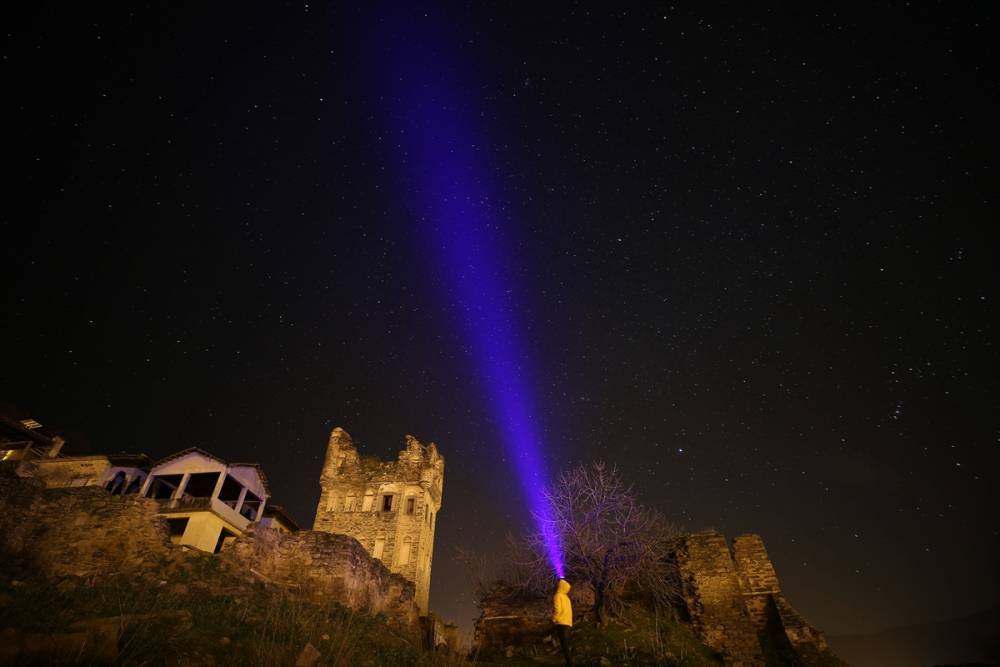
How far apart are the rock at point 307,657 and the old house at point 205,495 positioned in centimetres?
2237

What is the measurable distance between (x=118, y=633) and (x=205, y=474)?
1103 inches

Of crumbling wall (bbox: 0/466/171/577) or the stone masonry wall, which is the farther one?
the stone masonry wall

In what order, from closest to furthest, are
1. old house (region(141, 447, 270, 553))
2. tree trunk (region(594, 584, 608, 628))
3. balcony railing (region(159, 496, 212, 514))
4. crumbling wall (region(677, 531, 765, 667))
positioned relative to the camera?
crumbling wall (region(677, 531, 765, 667)) → tree trunk (region(594, 584, 608, 628)) → old house (region(141, 447, 270, 553)) → balcony railing (region(159, 496, 212, 514))

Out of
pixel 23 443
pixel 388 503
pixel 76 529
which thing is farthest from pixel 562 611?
pixel 23 443

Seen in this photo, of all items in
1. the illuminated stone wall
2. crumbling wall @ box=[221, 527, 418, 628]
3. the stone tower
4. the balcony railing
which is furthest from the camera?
the stone tower

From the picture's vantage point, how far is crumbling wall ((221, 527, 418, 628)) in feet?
56.3

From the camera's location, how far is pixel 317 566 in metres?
18.0

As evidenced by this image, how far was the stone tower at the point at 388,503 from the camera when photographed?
34.5m

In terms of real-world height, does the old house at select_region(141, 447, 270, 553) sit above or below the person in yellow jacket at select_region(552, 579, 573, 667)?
above

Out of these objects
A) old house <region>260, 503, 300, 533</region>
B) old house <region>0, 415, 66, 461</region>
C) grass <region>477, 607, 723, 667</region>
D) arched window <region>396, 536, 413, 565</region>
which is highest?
old house <region>0, 415, 66, 461</region>

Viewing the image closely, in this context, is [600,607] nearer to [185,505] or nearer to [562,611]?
[562,611]

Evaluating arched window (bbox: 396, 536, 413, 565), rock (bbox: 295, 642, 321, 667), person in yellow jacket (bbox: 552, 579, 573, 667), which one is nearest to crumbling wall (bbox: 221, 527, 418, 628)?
rock (bbox: 295, 642, 321, 667)

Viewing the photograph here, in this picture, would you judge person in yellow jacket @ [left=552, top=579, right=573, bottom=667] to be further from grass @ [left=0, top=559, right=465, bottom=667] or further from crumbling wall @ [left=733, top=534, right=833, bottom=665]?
crumbling wall @ [left=733, top=534, right=833, bottom=665]

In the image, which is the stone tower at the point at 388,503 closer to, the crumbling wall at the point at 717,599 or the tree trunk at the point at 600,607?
the tree trunk at the point at 600,607
